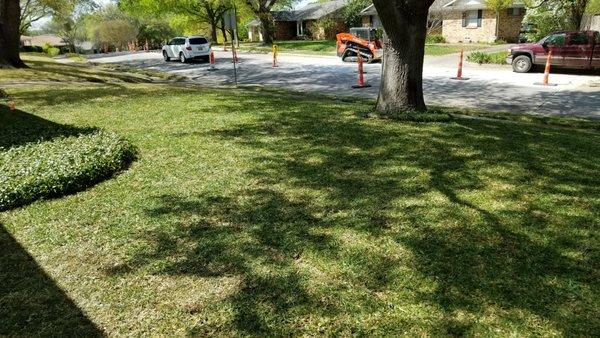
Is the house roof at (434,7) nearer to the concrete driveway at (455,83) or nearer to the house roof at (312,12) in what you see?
the house roof at (312,12)

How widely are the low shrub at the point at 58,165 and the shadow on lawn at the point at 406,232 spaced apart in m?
1.36

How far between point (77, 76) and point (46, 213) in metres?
15.1

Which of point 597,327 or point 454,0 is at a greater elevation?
point 454,0

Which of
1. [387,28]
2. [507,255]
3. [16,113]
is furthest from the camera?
[16,113]

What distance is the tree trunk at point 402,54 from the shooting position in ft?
28.4

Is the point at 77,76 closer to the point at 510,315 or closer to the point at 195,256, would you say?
the point at 195,256

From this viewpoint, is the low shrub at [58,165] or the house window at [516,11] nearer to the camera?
the low shrub at [58,165]

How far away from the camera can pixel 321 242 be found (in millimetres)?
4477

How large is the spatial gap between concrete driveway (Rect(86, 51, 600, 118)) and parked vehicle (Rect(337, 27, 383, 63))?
909mm

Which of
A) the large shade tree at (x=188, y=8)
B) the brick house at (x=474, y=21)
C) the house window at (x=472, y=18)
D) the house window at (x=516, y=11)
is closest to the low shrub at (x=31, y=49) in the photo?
the large shade tree at (x=188, y=8)

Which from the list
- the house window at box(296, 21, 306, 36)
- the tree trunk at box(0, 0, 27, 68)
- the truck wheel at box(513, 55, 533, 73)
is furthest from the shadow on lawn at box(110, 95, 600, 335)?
the house window at box(296, 21, 306, 36)

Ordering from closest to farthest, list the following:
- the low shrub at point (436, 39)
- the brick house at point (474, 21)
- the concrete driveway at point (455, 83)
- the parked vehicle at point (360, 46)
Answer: the concrete driveway at point (455, 83) → the parked vehicle at point (360, 46) → the brick house at point (474, 21) → the low shrub at point (436, 39)

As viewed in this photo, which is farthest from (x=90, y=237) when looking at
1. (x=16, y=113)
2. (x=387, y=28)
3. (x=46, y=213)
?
(x=16, y=113)

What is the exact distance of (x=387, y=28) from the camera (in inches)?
350
